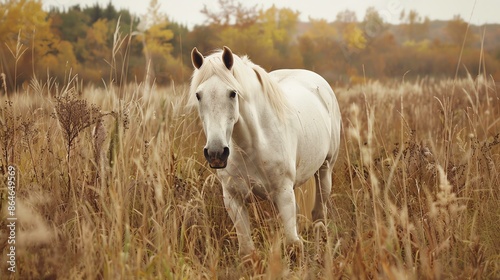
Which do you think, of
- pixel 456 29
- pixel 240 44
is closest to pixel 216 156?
pixel 240 44

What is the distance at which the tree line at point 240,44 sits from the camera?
17719 millimetres

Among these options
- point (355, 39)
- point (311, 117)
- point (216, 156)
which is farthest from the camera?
point (355, 39)

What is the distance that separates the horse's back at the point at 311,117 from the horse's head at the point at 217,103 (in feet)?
2.49

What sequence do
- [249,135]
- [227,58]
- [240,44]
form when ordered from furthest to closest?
[240,44] < [249,135] < [227,58]

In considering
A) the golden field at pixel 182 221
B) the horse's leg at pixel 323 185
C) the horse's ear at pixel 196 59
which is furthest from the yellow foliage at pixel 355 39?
the horse's ear at pixel 196 59

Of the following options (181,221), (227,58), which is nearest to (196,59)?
(227,58)

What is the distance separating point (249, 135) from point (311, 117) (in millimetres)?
867

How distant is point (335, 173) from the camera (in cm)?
503

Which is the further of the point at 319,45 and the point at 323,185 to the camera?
the point at 319,45

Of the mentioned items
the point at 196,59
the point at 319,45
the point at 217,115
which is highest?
the point at 196,59

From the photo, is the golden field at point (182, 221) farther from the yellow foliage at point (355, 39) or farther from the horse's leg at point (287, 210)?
the yellow foliage at point (355, 39)

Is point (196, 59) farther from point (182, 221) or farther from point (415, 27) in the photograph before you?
point (415, 27)

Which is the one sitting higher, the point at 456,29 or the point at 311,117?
the point at 456,29

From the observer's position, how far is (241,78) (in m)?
2.90
